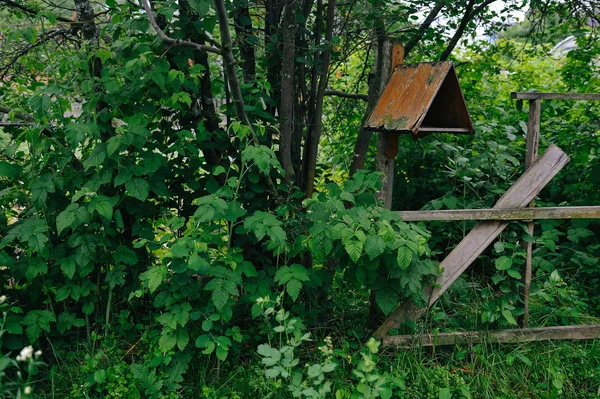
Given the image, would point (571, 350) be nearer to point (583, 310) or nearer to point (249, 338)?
point (583, 310)

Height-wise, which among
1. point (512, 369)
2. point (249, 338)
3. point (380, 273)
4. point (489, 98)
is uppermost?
point (489, 98)

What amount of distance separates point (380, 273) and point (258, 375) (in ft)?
3.25

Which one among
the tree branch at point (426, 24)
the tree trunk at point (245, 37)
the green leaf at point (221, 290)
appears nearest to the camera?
the green leaf at point (221, 290)

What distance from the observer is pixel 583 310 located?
4.40 meters

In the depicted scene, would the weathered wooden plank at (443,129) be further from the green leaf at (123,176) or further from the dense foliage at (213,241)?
the green leaf at (123,176)

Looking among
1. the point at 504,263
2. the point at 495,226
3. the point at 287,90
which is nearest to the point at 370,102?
the point at 287,90

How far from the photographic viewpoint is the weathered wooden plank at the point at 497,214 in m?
3.74

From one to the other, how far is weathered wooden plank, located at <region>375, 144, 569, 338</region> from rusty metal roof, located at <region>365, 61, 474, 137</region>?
56 cm

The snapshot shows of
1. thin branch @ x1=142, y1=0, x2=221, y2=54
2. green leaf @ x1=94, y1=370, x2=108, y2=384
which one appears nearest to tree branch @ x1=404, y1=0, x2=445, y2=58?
thin branch @ x1=142, y1=0, x2=221, y2=54

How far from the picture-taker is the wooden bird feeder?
11.6ft

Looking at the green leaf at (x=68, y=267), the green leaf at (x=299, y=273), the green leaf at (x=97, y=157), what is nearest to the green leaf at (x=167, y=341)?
the green leaf at (x=68, y=267)

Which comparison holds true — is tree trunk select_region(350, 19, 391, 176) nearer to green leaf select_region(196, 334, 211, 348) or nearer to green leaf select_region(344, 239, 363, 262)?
green leaf select_region(344, 239, 363, 262)

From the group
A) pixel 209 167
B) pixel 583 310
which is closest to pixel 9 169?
pixel 209 167

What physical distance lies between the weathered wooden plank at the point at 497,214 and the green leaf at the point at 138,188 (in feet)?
5.28
